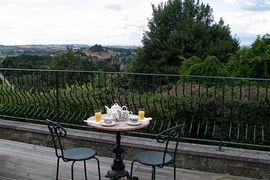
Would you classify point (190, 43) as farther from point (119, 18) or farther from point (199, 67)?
point (199, 67)

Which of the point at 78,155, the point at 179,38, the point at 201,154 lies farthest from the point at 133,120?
the point at 179,38

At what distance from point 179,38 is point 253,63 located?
11.3 metres

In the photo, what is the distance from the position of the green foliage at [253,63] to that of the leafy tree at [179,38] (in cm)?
861

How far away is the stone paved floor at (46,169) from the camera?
4230 millimetres

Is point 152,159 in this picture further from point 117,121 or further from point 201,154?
point 201,154

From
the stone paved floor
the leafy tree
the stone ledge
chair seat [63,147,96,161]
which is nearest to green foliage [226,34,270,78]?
the stone ledge

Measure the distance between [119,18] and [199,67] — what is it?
241 inches

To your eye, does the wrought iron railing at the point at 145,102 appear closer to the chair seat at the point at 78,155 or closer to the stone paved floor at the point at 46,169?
the stone paved floor at the point at 46,169

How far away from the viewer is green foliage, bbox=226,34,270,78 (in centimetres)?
935

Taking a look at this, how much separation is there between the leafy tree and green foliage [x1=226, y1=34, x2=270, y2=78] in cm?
861

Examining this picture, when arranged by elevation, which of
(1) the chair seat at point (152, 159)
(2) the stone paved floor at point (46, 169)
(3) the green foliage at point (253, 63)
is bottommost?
(2) the stone paved floor at point (46, 169)

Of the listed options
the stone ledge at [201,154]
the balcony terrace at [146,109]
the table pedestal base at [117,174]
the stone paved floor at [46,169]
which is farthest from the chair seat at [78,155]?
the stone ledge at [201,154]

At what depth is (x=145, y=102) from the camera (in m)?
5.84

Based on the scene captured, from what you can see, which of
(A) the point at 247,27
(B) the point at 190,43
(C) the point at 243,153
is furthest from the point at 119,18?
(C) the point at 243,153
